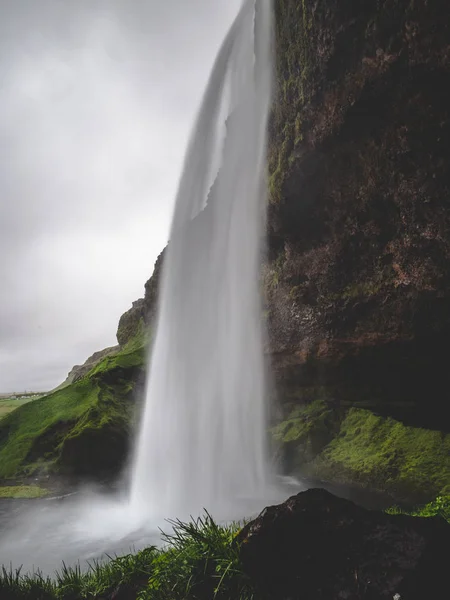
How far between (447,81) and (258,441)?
1393 centimetres

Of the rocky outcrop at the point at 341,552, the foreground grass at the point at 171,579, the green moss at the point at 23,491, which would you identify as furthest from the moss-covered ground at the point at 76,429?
the rocky outcrop at the point at 341,552

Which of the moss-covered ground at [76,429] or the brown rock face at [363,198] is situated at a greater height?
the brown rock face at [363,198]

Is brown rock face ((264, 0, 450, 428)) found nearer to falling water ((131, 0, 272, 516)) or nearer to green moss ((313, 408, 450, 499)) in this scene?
green moss ((313, 408, 450, 499))

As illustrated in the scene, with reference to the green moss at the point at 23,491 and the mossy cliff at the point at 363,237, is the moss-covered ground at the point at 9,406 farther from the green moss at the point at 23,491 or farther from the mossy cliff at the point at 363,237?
the mossy cliff at the point at 363,237

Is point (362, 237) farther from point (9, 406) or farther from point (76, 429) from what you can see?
point (9, 406)

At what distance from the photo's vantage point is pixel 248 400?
16078 millimetres

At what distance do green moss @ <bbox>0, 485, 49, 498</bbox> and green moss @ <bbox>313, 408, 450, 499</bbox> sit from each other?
10694mm

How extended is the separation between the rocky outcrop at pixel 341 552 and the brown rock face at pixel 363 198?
9.40 m

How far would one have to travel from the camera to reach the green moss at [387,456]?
443 inches

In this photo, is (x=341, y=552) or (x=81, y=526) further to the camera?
(x=81, y=526)

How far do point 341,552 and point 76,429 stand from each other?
51.1 feet

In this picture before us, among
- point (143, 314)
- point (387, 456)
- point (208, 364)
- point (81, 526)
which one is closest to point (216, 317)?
point (208, 364)

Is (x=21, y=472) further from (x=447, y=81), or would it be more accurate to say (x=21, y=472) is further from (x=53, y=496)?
(x=447, y=81)

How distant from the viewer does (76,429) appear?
17.0 metres
